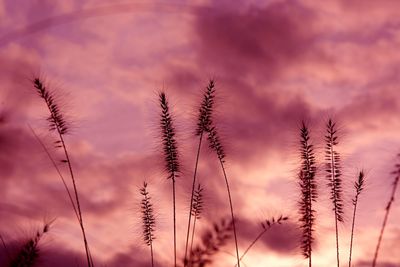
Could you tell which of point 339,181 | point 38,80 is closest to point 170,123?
point 38,80

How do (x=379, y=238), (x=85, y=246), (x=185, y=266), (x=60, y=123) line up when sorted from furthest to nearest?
(x=60, y=123) < (x=85, y=246) < (x=185, y=266) < (x=379, y=238)

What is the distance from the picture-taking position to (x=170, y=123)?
779 cm

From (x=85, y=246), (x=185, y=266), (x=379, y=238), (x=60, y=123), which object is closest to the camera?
(x=379, y=238)

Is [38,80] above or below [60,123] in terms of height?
above

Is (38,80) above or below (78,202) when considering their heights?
above

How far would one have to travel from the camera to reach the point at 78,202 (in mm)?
7277

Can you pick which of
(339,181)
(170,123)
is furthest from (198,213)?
(339,181)

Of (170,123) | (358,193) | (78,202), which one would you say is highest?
(170,123)

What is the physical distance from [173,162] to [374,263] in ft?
10.5

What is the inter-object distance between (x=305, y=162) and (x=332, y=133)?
1.88 ft

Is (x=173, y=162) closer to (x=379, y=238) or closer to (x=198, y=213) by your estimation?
(x=198, y=213)

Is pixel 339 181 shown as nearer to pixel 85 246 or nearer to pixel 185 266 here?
pixel 185 266

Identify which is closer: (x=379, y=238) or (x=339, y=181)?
(x=379, y=238)

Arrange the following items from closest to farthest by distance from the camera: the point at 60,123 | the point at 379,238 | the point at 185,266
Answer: the point at 379,238 → the point at 185,266 → the point at 60,123
